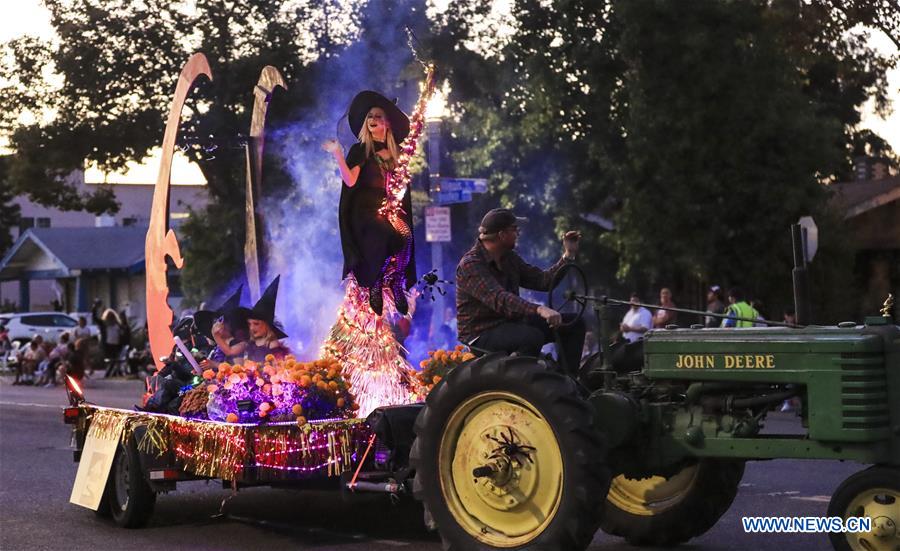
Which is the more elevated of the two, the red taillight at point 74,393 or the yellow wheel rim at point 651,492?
the red taillight at point 74,393

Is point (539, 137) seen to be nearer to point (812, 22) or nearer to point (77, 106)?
point (812, 22)

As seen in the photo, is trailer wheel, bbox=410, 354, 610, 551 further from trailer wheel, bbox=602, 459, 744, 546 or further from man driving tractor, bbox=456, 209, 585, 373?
trailer wheel, bbox=602, 459, 744, 546

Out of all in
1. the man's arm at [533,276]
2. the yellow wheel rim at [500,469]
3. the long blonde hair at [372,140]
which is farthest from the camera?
the long blonde hair at [372,140]

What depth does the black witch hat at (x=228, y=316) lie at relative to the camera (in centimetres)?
1144

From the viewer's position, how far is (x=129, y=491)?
1042 centimetres

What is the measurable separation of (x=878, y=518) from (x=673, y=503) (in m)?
2.05

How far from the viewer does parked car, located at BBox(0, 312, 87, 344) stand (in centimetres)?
4691

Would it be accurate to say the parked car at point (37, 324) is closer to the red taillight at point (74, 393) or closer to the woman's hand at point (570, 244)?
the red taillight at point (74, 393)

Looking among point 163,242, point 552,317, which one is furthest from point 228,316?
point 552,317

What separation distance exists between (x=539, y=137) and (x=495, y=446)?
75.4 ft

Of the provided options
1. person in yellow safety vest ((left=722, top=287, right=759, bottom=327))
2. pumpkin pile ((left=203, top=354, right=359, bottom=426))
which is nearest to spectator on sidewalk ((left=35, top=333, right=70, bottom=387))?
person in yellow safety vest ((left=722, top=287, right=759, bottom=327))

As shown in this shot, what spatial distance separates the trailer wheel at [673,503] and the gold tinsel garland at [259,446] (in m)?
1.71

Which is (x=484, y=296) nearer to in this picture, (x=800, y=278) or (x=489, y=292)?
(x=489, y=292)

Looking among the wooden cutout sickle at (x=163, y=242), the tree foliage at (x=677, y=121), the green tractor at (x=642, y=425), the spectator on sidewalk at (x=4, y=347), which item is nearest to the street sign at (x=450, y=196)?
the tree foliage at (x=677, y=121)
